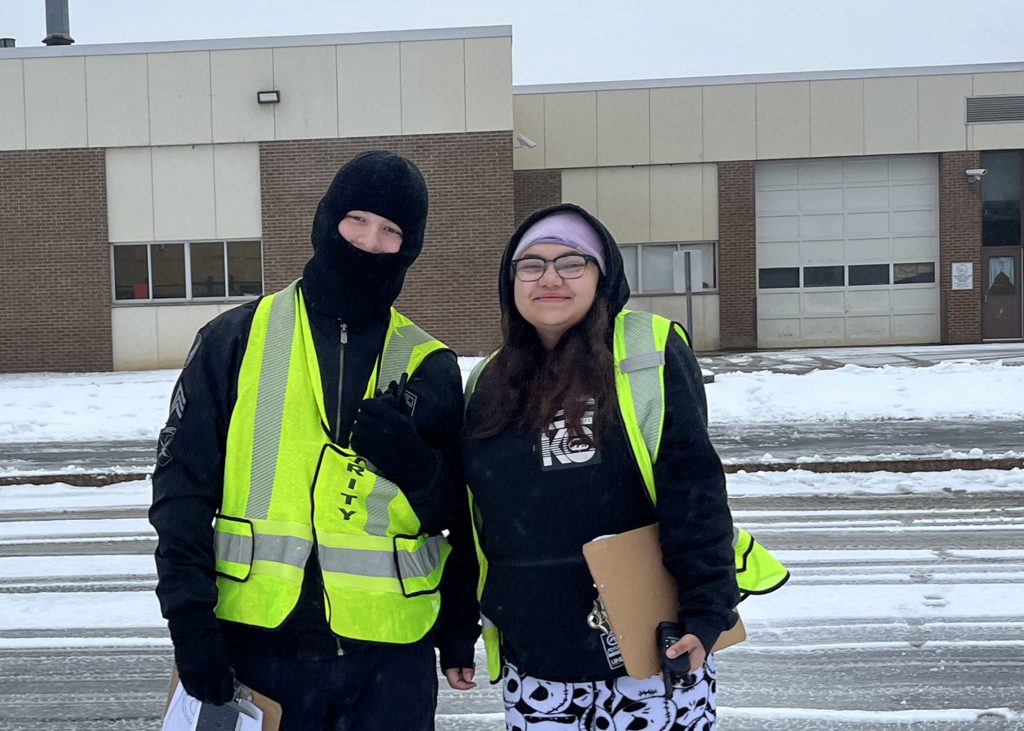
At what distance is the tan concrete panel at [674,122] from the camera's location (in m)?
27.2

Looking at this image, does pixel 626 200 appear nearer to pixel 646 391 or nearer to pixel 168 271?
pixel 168 271

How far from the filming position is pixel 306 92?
22.2 meters

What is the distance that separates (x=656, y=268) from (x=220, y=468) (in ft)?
84.1

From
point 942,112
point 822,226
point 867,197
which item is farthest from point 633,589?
point 942,112

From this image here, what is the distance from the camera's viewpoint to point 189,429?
240 centimetres

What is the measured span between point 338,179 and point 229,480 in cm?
79

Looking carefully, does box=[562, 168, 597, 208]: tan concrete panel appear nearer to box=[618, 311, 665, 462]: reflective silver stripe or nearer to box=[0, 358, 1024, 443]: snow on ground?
box=[0, 358, 1024, 443]: snow on ground

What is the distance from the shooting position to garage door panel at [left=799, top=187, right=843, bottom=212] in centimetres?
2777

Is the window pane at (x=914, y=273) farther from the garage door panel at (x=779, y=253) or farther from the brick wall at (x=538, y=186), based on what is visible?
the brick wall at (x=538, y=186)

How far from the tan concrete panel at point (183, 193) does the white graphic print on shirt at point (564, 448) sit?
21.5 meters

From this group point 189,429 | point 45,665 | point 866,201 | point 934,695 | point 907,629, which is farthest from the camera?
point 866,201

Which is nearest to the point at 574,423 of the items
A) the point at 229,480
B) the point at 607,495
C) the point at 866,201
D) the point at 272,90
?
the point at 607,495

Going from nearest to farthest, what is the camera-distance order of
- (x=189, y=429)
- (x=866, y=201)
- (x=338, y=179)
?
(x=189, y=429), (x=338, y=179), (x=866, y=201)

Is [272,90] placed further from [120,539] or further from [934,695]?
[934,695]
